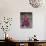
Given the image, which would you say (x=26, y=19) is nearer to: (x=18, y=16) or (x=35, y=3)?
(x=18, y=16)

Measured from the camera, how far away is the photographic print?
3.84m

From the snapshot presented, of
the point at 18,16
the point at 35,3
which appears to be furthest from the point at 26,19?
the point at 35,3

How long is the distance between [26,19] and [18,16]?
25cm

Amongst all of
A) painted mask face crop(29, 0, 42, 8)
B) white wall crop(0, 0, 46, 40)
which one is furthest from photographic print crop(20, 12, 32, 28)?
painted mask face crop(29, 0, 42, 8)

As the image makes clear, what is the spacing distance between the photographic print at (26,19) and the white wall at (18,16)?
0.29 ft

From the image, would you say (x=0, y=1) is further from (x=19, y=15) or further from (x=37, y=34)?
(x=37, y=34)

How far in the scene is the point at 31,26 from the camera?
12.6ft

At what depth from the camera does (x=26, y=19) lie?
3.86 meters

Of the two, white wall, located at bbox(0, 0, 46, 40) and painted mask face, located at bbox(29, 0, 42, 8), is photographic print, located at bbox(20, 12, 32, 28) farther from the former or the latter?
painted mask face, located at bbox(29, 0, 42, 8)

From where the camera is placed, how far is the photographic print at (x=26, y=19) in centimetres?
384

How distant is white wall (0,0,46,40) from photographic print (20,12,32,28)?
9cm

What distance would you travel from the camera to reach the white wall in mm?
3803

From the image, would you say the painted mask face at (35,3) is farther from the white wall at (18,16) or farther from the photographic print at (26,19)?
the photographic print at (26,19)

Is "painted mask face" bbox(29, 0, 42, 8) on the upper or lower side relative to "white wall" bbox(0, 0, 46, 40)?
upper
